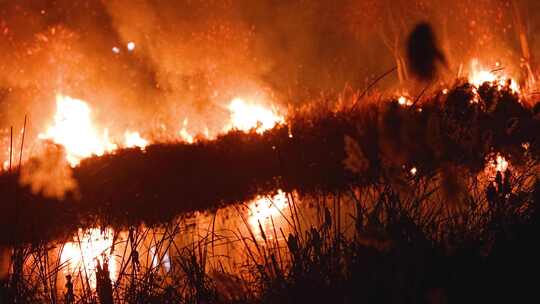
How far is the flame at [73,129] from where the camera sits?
54.0ft

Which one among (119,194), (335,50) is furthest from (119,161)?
(335,50)

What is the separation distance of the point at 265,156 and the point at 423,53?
374 inches

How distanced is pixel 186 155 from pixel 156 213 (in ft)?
10.7

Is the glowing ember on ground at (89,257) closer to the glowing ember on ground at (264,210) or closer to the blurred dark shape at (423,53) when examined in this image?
the glowing ember on ground at (264,210)

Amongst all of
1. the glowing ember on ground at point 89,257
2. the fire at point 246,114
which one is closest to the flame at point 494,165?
the glowing ember on ground at point 89,257

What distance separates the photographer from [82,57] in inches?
923

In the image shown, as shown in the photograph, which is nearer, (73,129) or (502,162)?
(502,162)

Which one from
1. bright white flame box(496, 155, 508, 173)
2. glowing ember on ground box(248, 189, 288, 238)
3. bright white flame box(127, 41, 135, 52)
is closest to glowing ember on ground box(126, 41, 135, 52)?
bright white flame box(127, 41, 135, 52)

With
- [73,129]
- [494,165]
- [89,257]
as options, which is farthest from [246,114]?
[494,165]

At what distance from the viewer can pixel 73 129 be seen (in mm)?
18891

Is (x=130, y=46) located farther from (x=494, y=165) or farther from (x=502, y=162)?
(x=494, y=165)

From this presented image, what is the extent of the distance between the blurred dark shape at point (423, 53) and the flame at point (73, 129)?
1434 cm

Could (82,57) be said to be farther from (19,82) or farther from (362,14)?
(362,14)

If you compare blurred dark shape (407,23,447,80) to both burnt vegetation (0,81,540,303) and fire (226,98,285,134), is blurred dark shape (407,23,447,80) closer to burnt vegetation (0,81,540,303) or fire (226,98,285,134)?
burnt vegetation (0,81,540,303)
